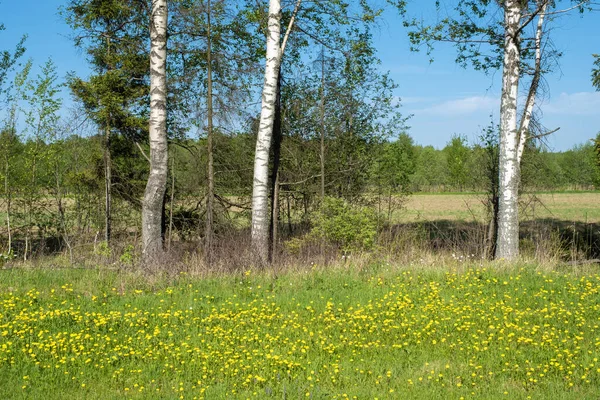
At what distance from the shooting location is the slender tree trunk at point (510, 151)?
11570mm

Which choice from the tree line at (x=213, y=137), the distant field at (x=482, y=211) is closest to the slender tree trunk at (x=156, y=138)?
the tree line at (x=213, y=137)

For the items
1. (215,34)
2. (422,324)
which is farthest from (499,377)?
(215,34)

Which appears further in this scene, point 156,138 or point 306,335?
point 156,138

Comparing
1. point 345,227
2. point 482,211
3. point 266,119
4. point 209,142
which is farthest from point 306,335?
point 482,211

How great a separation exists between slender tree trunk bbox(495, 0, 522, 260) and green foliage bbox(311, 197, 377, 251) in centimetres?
279

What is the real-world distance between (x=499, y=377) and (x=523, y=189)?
476 inches

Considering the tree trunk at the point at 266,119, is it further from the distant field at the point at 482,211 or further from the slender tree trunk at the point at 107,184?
the slender tree trunk at the point at 107,184

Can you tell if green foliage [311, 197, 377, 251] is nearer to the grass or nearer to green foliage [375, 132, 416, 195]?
the grass

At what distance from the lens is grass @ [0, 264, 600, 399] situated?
19.2 feet

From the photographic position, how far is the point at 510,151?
11.6 m

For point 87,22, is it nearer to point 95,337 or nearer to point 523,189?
point 95,337

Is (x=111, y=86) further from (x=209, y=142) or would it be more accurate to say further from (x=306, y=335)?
(x=306, y=335)

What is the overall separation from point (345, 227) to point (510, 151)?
3.94 metres

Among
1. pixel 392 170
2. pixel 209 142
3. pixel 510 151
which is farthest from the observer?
pixel 392 170
